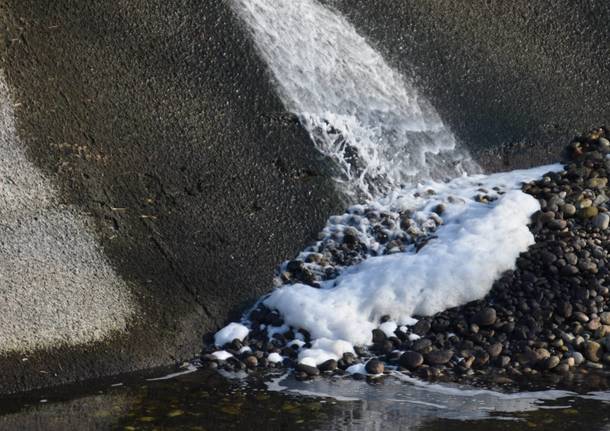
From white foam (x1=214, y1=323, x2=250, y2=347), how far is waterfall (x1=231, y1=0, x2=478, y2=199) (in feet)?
6.13

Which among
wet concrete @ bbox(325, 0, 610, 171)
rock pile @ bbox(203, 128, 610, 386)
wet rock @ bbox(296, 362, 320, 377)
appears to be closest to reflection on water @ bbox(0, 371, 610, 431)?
wet rock @ bbox(296, 362, 320, 377)

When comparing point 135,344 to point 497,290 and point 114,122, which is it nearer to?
point 114,122

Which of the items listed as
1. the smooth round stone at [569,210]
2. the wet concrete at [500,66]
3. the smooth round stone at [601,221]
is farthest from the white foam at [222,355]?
the wet concrete at [500,66]

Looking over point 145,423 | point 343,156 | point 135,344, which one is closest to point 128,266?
point 135,344

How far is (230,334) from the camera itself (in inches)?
294

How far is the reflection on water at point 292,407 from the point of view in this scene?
5.99m

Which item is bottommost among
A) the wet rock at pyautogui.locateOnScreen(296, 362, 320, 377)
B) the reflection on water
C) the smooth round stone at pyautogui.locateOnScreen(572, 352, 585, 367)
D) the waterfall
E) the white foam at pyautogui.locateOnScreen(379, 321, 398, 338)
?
the reflection on water

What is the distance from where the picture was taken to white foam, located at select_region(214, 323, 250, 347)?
7.43 metres

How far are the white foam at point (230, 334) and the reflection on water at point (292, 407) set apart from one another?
19.3 inches

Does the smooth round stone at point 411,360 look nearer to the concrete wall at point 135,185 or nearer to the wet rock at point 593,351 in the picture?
the wet rock at point 593,351

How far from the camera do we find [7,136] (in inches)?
303

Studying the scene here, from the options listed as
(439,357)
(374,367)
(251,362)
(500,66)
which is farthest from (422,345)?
(500,66)

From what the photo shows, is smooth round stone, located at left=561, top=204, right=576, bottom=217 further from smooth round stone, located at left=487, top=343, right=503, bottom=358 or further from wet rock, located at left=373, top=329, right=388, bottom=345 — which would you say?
wet rock, located at left=373, top=329, right=388, bottom=345

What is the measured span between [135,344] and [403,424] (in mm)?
2061
